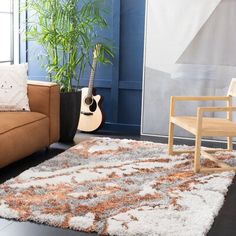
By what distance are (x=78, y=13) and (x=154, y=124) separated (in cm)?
134

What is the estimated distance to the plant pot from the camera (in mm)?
3984

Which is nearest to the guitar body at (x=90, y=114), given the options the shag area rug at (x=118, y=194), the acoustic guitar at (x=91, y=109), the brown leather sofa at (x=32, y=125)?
the acoustic guitar at (x=91, y=109)

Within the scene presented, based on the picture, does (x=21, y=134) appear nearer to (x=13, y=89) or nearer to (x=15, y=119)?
(x=15, y=119)

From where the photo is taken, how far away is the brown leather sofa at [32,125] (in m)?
3.01

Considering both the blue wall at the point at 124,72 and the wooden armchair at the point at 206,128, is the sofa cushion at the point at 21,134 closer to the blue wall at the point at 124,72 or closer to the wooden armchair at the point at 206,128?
the wooden armchair at the point at 206,128

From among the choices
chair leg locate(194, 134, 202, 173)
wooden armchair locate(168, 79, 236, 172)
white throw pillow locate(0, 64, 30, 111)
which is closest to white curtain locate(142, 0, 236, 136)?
wooden armchair locate(168, 79, 236, 172)

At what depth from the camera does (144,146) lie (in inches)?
152

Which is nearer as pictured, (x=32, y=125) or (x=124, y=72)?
(x=32, y=125)

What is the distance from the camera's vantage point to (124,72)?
467 centimetres

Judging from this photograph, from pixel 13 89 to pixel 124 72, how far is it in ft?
4.97

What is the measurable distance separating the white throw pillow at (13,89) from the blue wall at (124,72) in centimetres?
130

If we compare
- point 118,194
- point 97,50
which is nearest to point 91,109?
point 97,50

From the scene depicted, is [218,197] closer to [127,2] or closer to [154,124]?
[154,124]

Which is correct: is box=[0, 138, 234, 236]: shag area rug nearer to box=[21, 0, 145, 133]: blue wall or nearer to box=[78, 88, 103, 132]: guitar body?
box=[78, 88, 103, 132]: guitar body
